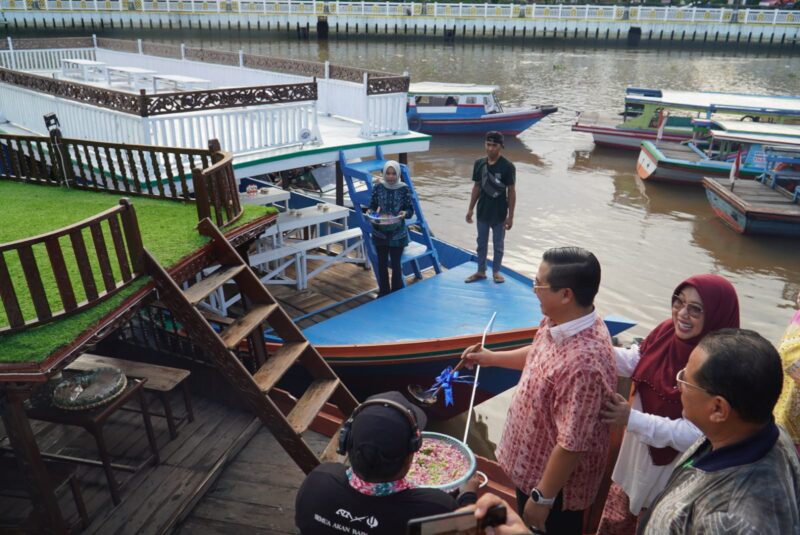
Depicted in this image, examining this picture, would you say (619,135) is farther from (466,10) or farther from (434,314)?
(466,10)

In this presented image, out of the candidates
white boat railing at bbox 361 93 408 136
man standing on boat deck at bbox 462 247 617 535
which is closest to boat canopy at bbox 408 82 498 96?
white boat railing at bbox 361 93 408 136

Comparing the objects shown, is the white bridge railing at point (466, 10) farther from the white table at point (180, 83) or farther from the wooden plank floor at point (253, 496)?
the wooden plank floor at point (253, 496)

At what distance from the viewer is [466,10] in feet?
158

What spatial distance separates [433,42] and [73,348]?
48.4 m

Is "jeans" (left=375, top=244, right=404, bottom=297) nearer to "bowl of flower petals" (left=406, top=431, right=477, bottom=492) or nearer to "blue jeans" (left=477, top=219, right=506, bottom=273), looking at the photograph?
"blue jeans" (left=477, top=219, right=506, bottom=273)

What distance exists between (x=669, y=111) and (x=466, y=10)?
33847mm

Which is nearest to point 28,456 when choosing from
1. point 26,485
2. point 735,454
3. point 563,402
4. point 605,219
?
point 26,485

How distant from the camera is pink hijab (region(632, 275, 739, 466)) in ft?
8.02

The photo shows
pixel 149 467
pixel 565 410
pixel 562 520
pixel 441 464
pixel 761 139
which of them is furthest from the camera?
pixel 761 139

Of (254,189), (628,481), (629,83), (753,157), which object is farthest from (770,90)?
(628,481)

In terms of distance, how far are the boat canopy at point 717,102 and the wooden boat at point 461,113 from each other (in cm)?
355

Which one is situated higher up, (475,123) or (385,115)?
(385,115)

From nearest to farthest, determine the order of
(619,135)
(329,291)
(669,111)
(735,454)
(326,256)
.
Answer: (735,454) < (329,291) < (326,256) < (669,111) < (619,135)

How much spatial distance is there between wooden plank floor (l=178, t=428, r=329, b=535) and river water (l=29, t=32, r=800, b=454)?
98.4 inches
